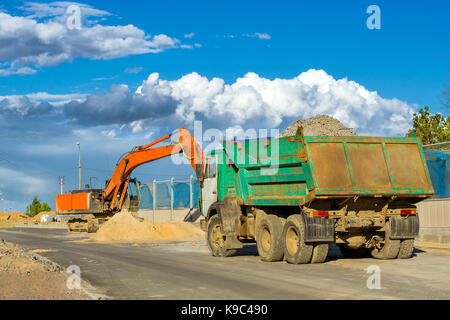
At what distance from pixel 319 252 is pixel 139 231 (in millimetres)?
19182

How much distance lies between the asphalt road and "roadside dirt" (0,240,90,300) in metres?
0.75

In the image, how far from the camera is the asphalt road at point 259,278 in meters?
10.1

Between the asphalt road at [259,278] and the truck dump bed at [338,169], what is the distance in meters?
1.77

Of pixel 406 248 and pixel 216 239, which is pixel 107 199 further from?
pixel 406 248

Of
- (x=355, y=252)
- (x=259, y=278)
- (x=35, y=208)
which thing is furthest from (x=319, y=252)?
(x=35, y=208)

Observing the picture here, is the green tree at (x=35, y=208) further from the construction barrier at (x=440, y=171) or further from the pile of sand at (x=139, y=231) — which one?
the construction barrier at (x=440, y=171)

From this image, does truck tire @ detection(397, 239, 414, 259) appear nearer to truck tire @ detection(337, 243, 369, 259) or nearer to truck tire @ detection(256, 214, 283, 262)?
truck tire @ detection(337, 243, 369, 259)

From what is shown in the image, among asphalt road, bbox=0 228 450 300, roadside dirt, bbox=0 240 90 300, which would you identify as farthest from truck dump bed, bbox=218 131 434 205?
roadside dirt, bbox=0 240 90 300

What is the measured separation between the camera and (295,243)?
15078mm

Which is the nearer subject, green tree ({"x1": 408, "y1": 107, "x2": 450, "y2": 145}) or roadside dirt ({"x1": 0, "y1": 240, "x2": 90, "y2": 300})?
roadside dirt ({"x1": 0, "y1": 240, "x2": 90, "y2": 300})

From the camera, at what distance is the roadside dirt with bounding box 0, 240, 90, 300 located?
9.60 m
